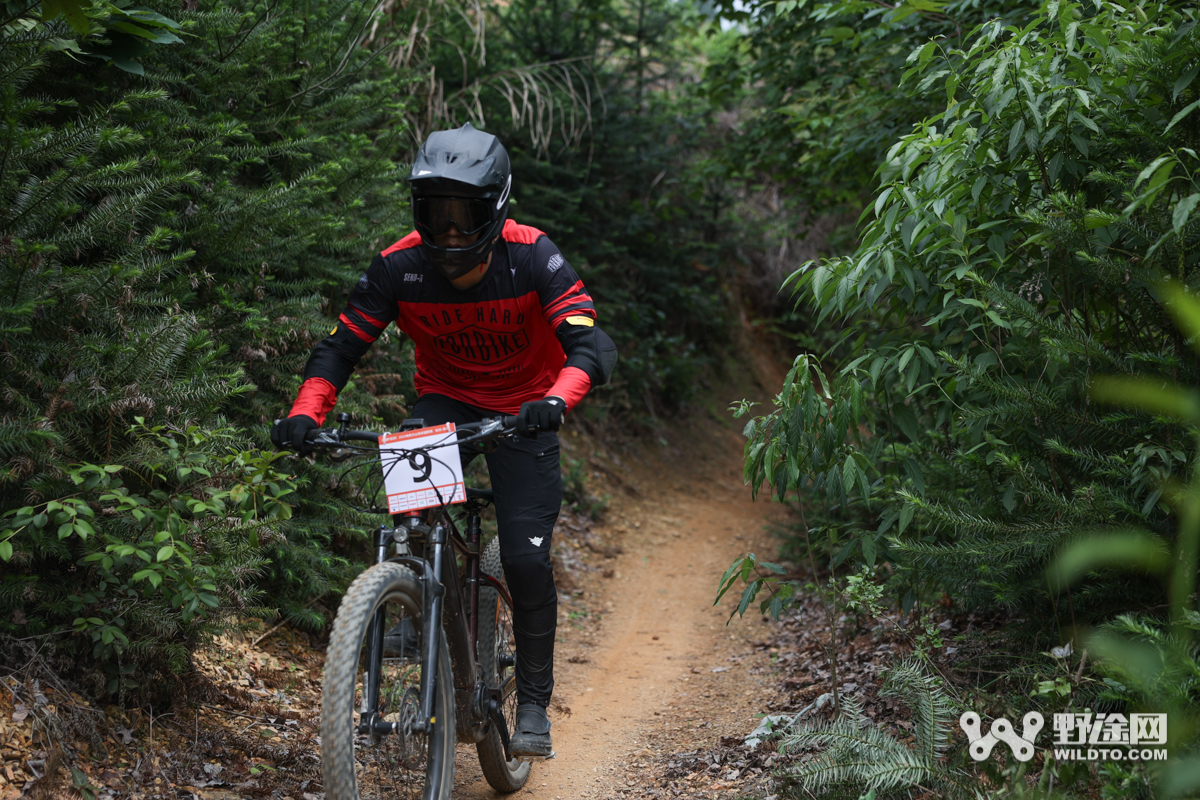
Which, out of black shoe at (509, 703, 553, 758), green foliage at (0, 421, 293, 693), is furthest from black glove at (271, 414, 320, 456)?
black shoe at (509, 703, 553, 758)

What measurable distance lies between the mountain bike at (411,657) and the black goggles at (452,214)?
2.58ft

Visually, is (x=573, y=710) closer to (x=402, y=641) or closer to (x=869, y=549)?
(x=869, y=549)

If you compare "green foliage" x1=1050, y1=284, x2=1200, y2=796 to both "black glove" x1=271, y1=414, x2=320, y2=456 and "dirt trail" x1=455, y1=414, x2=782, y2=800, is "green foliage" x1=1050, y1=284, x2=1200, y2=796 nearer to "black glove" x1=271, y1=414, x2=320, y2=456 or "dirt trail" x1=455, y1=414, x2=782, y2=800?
"dirt trail" x1=455, y1=414, x2=782, y2=800

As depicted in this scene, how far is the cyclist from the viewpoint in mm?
2998

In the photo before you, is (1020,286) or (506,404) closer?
(1020,286)

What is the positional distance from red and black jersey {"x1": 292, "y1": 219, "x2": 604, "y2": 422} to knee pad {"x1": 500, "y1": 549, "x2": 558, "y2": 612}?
66cm

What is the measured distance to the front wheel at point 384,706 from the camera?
6.93 feet

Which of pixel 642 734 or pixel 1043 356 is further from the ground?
pixel 1043 356

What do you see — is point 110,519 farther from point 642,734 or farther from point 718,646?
point 718,646

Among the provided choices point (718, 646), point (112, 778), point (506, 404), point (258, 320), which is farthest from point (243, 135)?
point (718, 646)

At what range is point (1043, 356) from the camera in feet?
9.59

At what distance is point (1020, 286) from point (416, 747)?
2.79m

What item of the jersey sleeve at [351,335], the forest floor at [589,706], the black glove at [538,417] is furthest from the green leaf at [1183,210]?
the jersey sleeve at [351,335]

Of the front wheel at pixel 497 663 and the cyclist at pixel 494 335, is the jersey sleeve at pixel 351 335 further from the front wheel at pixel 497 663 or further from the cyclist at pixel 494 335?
the front wheel at pixel 497 663
